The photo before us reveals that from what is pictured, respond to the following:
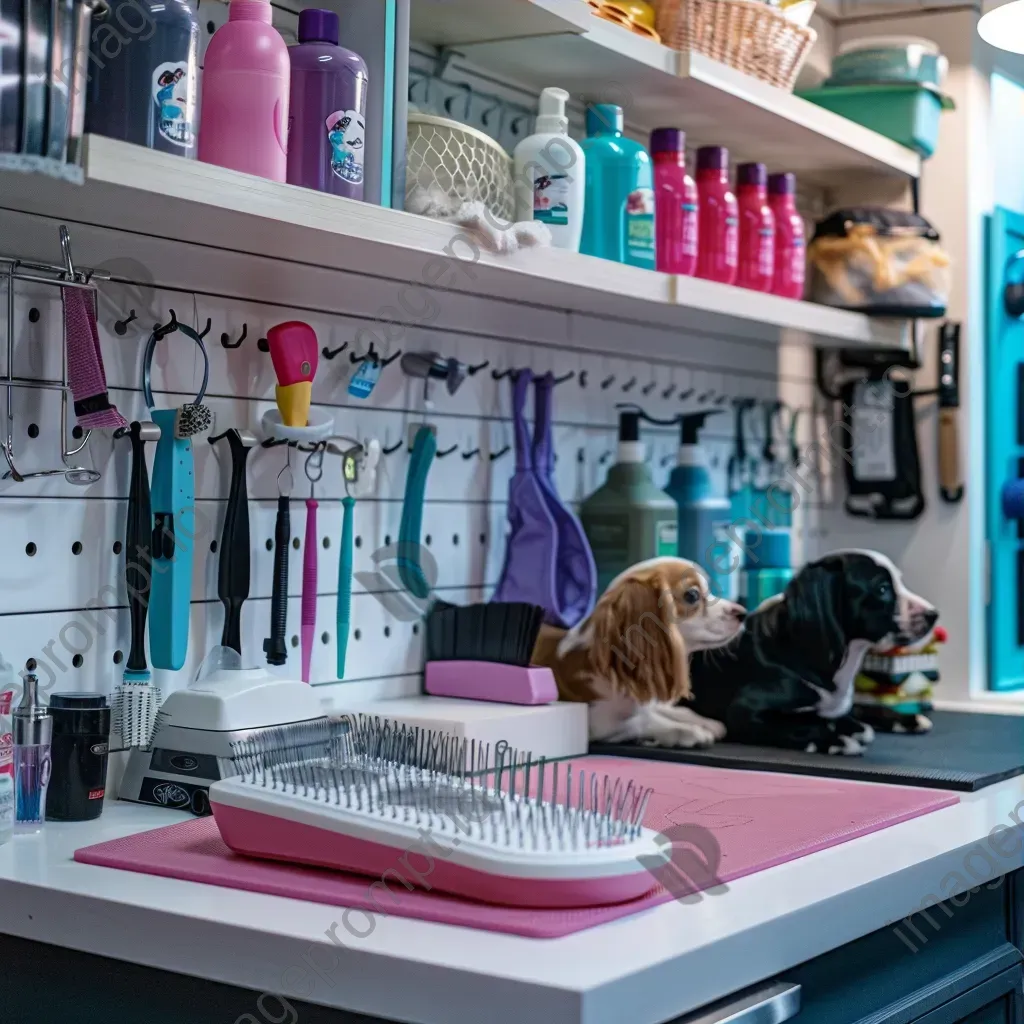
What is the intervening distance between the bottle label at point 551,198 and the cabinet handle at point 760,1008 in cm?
100

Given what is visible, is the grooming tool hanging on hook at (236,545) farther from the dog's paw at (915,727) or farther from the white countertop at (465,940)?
the dog's paw at (915,727)

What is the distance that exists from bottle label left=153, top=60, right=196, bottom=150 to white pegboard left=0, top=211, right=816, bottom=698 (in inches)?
6.5

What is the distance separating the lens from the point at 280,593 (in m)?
1.72

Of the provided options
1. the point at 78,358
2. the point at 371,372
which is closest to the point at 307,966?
the point at 78,358

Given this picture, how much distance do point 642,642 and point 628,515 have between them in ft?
1.10

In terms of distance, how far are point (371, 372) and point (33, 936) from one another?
0.88 m

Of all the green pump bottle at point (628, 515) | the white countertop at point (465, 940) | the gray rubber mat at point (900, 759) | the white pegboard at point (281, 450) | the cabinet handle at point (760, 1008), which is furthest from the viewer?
the green pump bottle at point (628, 515)

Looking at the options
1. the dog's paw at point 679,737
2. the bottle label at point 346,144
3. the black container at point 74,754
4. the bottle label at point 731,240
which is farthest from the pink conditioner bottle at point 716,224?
the black container at point 74,754

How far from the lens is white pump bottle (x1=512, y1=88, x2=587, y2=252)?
1809 mm

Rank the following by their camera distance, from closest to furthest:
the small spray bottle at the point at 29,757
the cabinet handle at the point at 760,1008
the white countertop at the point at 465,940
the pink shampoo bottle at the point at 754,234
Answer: the white countertop at the point at 465,940 → the cabinet handle at the point at 760,1008 → the small spray bottle at the point at 29,757 → the pink shampoo bottle at the point at 754,234

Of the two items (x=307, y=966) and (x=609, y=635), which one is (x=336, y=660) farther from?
(x=307, y=966)

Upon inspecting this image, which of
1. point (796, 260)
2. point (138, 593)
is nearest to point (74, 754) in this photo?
point (138, 593)

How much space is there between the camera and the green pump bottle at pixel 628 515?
217 centimetres

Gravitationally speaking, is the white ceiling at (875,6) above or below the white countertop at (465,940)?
above
